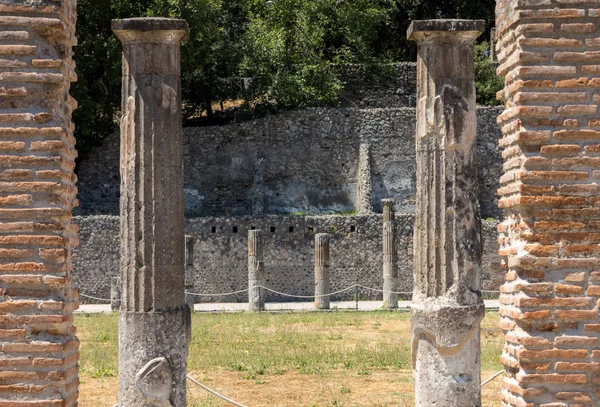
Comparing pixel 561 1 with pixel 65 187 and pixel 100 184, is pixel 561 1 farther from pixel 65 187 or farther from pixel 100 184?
pixel 100 184

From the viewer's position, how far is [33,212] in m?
6.77

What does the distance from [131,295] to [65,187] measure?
1645 millimetres

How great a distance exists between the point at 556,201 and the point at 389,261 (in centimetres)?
1785

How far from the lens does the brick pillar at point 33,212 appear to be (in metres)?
6.71

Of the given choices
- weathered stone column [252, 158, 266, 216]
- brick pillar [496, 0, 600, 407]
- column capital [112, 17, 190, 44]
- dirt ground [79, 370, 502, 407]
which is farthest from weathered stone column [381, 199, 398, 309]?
brick pillar [496, 0, 600, 407]

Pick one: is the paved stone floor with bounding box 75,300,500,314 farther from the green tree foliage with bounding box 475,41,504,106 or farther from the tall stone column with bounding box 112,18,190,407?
the tall stone column with bounding box 112,18,190,407

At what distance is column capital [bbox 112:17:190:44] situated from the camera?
8188mm

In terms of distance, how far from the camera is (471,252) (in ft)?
27.4

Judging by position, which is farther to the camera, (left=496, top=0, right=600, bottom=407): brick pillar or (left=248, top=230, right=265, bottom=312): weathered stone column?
(left=248, top=230, right=265, bottom=312): weathered stone column

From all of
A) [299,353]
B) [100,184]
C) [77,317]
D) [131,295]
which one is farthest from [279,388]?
[100,184]

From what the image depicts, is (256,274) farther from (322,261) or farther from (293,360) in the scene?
(293,360)

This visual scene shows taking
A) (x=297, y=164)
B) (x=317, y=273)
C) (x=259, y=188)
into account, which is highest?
(x=297, y=164)

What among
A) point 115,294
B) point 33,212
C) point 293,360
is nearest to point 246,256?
point 115,294

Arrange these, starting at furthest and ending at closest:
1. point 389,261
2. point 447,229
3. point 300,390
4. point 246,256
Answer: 1. point 246,256
2. point 389,261
3. point 300,390
4. point 447,229
